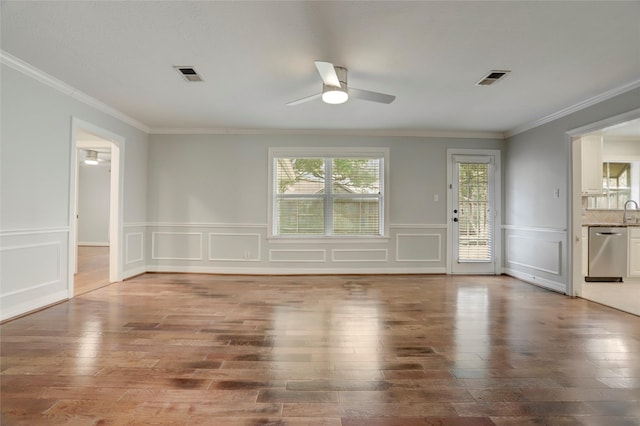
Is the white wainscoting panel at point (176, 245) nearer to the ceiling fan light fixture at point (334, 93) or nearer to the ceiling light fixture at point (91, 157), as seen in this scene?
the ceiling fan light fixture at point (334, 93)

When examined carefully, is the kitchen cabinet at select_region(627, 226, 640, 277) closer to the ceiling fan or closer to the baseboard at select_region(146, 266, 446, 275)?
the baseboard at select_region(146, 266, 446, 275)

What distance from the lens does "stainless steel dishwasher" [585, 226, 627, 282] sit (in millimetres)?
4969

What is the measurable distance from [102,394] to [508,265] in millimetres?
5897

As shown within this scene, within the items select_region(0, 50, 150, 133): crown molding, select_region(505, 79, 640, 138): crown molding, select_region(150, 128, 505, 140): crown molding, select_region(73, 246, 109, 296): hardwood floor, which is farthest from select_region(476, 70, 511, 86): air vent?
select_region(73, 246, 109, 296): hardwood floor

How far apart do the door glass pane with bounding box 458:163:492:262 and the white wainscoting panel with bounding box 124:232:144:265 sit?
554cm

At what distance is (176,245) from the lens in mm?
5508

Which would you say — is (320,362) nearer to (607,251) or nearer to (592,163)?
(607,251)

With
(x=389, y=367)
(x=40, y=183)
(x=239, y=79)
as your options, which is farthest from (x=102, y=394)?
(x=239, y=79)

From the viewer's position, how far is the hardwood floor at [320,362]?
172cm

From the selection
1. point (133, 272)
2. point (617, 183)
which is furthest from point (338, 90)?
point (617, 183)

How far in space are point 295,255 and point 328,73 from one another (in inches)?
136

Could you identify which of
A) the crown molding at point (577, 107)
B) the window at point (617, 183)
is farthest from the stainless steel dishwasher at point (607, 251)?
the crown molding at point (577, 107)

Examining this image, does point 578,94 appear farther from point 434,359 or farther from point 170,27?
point 170,27

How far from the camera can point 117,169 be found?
Result: 4.82 metres
